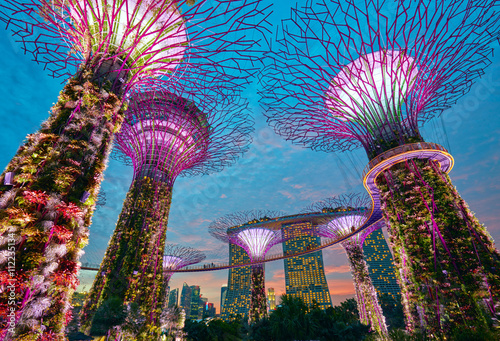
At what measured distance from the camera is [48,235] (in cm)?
441

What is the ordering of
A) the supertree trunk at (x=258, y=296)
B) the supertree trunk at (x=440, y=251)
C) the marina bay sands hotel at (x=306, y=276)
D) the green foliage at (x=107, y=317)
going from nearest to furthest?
the supertree trunk at (x=440, y=251), the green foliage at (x=107, y=317), the supertree trunk at (x=258, y=296), the marina bay sands hotel at (x=306, y=276)

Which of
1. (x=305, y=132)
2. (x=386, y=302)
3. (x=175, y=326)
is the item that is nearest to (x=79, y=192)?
(x=305, y=132)

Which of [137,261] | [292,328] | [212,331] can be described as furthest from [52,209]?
[212,331]

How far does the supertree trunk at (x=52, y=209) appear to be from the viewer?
155 inches

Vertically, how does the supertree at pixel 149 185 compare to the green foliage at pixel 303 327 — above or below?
above

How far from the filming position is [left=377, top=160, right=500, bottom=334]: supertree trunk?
7.86 meters

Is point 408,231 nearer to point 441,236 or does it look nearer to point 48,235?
point 441,236

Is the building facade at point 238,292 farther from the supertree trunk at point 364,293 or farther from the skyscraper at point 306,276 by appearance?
the supertree trunk at point 364,293

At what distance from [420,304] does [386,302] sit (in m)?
47.3

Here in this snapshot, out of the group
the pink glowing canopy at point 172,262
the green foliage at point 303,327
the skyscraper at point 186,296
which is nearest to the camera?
the green foliage at point 303,327

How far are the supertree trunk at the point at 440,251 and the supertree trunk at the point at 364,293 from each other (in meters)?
15.5

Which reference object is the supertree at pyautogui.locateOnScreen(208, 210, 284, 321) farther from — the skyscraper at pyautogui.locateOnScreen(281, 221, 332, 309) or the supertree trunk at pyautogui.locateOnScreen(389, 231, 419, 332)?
the skyscraper at pyautogui.locateOnScreen(281, 221, 332, 309)

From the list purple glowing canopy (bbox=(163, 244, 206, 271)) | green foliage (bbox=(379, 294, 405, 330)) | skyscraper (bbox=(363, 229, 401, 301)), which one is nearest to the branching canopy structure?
purple glowing canopy (bbox=(163, 244, 206, 271))

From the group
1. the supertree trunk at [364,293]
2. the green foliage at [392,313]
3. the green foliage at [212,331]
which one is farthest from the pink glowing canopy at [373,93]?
the green foliage at [392,313]
